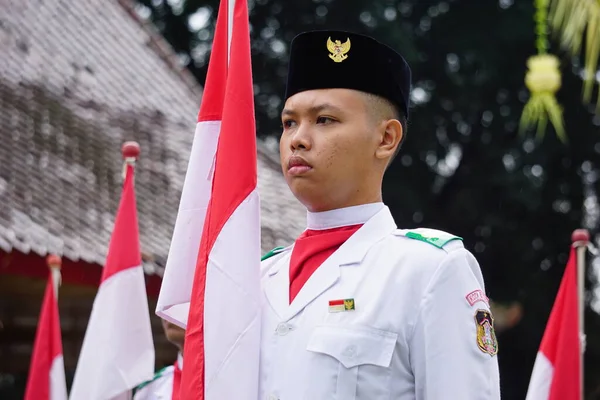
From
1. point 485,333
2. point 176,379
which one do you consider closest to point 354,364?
point 485,333

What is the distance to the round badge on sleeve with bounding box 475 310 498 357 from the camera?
7.18ft

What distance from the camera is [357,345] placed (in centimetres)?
220

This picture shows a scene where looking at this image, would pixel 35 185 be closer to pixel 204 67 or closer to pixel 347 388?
pixel 347 388

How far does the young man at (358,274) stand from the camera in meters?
2.18

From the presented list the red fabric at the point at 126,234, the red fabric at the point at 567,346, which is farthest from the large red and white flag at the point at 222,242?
the red fabric at the point at 567,346

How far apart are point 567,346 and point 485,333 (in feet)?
11.4

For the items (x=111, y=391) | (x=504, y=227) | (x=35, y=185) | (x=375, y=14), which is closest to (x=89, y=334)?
(x=111, y=391)

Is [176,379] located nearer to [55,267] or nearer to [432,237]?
[55,267]

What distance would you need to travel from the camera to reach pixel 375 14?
1396 cm

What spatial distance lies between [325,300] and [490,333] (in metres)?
0.34

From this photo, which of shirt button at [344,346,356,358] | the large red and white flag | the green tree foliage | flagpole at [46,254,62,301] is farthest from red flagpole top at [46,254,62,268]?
the green tree foliage

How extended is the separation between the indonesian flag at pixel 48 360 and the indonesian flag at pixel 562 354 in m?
2.36

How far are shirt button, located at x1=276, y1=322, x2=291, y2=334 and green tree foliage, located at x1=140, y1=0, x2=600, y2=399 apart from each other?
1206 centimetres

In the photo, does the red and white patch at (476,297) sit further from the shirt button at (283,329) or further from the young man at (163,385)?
the young man at (163,385)
